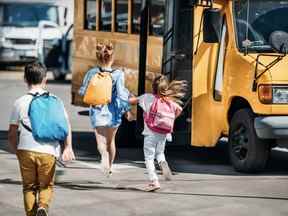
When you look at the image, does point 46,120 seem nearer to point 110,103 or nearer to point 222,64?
point 110,103

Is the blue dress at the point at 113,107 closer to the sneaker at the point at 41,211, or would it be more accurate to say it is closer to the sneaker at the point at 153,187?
the sneaker at the point at 153,187

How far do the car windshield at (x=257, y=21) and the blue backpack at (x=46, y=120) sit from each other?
3.81 metres

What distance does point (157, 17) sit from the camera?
12180mm

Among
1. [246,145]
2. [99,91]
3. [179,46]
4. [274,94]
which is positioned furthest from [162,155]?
[179,46]

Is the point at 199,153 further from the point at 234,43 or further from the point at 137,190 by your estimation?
the point at 137,190

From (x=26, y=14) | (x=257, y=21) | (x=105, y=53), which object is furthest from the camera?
(x=26, y=14)

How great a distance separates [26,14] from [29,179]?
75.0ft

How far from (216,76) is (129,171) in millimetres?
1533

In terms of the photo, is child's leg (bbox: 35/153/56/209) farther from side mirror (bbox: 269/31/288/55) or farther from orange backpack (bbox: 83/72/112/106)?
side mirror (bbox: 269/31/288/55)

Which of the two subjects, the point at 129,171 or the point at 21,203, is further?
the point at 129,171

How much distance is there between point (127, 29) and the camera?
13.1 metres

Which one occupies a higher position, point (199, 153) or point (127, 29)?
point (127, 29)

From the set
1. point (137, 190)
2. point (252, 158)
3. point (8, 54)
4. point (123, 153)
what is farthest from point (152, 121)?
point (8, 54)

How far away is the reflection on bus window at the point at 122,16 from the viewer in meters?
13.2
